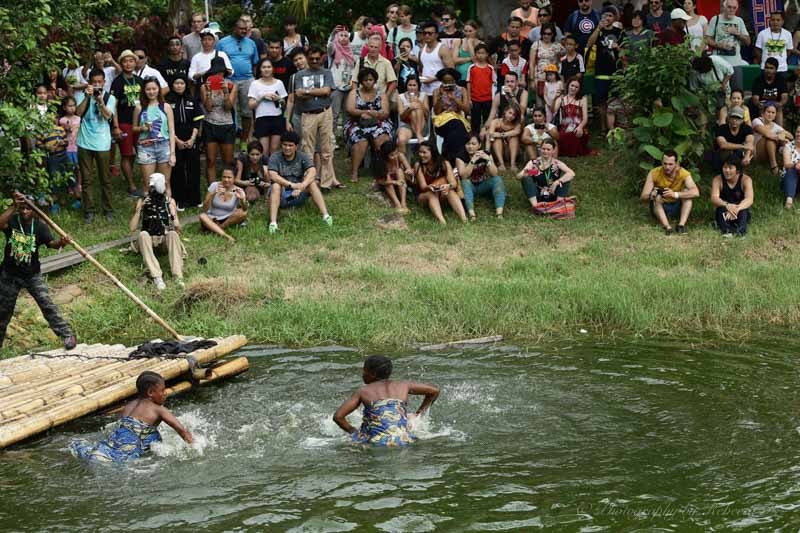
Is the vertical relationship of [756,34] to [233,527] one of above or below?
above

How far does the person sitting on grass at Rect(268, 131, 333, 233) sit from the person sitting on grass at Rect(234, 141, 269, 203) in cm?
34

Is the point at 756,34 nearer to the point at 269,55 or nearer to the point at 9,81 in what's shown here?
the point at 269,55

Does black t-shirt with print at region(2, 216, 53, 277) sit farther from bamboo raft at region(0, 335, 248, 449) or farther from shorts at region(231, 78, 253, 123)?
shorts at region(231, 78, 253, 123)

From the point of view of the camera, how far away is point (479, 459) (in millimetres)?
9438

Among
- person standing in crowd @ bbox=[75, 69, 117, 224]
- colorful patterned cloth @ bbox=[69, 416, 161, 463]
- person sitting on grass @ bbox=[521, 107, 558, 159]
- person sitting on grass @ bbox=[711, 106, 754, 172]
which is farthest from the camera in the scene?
person sitting on grass @ bbox=[521, 107, 558, 159]

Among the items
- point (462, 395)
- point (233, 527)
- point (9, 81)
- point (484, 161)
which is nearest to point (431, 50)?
point (484, 161)

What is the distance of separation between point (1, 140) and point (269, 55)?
7.03 meters

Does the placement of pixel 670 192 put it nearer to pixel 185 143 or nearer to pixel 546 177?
pixel 546 177

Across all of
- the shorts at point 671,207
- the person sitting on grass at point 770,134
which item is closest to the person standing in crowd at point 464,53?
the shorts at point 671,207

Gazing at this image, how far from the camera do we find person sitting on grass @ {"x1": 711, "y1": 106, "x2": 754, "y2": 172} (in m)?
17.8

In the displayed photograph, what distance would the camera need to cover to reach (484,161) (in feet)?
58.6

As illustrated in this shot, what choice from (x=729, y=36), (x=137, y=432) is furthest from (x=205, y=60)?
Answer: (x=137, y=432)

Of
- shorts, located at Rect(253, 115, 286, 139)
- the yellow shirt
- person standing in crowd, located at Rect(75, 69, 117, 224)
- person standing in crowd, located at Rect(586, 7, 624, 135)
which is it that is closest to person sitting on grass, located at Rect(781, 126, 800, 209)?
the yellow shirt

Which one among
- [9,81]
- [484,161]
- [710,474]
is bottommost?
[710,474]
